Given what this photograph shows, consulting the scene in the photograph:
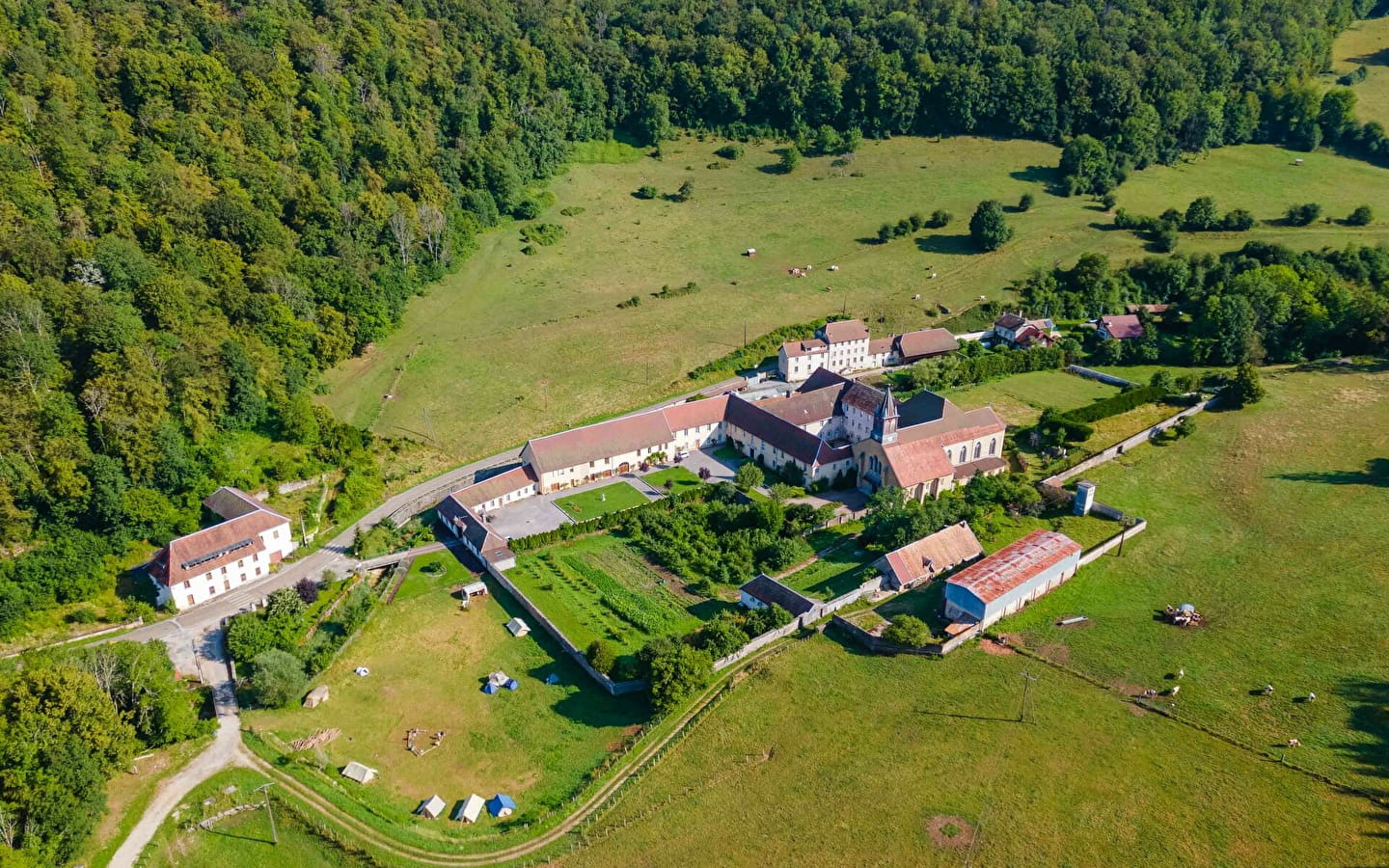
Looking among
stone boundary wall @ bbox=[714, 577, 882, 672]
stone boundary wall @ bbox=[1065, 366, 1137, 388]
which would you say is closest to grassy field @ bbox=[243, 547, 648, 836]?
stone boundary wall @ bbox=[714, 577, 882, 672]

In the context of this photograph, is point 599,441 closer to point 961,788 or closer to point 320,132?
point 961,788

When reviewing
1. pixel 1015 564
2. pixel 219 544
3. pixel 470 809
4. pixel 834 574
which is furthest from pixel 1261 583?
pixel 219 544

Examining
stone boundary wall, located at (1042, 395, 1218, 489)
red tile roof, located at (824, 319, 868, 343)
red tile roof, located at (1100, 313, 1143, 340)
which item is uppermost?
red tile roof, located at (824, 319, 868, 343)

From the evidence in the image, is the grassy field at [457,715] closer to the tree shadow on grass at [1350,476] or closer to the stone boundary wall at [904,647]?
the stone boundary wall at [904,647]

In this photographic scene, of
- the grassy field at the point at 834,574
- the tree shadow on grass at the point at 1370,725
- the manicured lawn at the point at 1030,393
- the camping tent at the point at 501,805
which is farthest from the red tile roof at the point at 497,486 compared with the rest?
the tree shadow on grass at the point at 1370,725

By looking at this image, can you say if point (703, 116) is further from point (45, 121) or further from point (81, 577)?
point (81, 577)

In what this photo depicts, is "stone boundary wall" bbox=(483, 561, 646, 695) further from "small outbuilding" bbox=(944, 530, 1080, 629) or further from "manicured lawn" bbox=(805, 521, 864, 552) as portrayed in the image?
"small outbuilding" bbox=(944, 530, 1080, 629)
